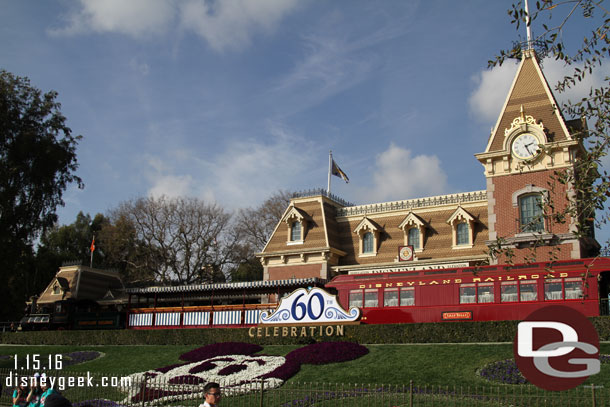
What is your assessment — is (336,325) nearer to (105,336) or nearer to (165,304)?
(105,336)

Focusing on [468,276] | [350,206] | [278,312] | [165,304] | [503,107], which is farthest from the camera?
[165,304]

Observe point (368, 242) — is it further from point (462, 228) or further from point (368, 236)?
point (462, 228)

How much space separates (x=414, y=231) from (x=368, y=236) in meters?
3.50

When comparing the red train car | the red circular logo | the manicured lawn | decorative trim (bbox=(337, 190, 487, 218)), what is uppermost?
decorative trim (bbox=(337, 190, 487, 218))

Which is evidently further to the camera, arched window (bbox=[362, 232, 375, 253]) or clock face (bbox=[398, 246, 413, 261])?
arched window (bbox=[362, 232, 375, 253])

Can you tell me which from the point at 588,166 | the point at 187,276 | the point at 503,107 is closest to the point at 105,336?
the point at 187,276

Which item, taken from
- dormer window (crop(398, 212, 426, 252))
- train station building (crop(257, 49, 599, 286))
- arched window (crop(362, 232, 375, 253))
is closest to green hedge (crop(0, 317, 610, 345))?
train station building (crop(257, 49, 599, 286))

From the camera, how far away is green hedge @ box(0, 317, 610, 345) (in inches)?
1001

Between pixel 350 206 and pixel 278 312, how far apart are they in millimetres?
17198

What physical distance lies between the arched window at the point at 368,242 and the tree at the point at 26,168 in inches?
864

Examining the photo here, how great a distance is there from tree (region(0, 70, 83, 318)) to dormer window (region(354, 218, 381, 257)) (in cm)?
2163

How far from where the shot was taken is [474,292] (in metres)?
28.0

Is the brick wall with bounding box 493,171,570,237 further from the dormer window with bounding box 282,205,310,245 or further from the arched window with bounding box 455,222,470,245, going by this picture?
the dormer window with bounding box 282,205,310,245

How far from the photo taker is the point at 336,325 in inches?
1136
